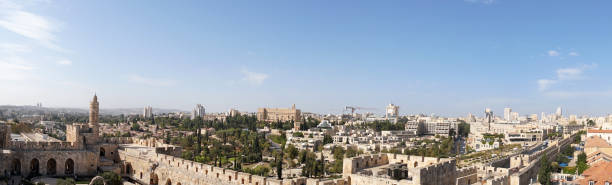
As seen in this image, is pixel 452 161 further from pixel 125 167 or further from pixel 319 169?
pixel 319 169

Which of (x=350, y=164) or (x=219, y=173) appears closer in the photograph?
(x=350, y=164)

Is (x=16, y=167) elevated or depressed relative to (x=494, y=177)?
depressed

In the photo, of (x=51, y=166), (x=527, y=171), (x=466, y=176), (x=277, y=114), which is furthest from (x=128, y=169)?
(x=277, y=114)

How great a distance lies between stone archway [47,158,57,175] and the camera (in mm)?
22458

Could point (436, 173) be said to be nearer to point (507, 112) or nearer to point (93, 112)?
point (93, 112)

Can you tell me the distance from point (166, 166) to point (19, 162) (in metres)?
8.41

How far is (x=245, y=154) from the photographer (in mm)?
45750

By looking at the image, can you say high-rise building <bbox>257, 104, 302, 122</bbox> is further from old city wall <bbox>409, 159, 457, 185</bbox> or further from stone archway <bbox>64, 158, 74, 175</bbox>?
old city wall <bbox>409, 159, 457, 185</bbox>

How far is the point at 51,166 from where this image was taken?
2267cm

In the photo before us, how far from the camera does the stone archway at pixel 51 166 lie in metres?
22.5

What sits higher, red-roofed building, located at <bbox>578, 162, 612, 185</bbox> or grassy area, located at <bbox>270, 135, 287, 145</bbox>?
red-roofed building, located at <bbox>578, 162, 612, 185</bbox>

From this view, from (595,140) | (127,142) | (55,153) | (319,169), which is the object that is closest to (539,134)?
(595,140)

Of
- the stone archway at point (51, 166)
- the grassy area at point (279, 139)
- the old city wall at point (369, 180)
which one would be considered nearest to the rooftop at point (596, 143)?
the old city wall at point (369, 180)

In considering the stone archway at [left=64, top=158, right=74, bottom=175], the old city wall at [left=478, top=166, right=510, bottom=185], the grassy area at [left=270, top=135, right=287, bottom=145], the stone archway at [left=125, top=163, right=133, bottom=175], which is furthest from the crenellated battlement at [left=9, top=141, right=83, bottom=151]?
the grassy area at [left=270, top=135, right=287, bottom=145]
